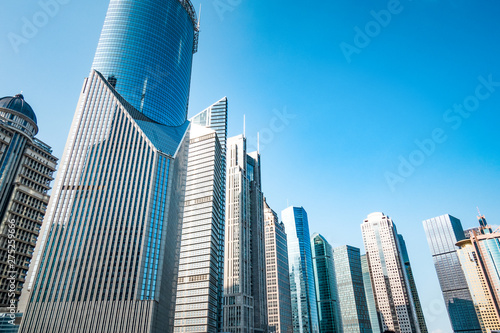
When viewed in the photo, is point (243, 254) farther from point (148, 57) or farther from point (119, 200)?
point (148, 57)

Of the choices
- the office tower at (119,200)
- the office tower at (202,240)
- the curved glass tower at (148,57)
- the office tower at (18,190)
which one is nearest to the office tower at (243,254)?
the office tower at (202,240)

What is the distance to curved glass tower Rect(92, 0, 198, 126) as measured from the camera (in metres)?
152

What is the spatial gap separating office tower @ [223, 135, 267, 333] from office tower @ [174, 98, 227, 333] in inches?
355

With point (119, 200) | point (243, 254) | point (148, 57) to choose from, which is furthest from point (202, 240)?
point (148, 57)

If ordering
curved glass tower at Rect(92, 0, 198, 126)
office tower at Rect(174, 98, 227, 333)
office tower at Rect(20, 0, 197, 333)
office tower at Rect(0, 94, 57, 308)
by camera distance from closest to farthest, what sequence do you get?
office tower at Rect(0, 94, 57, 308)
office tower at Rect(20, 0, 197, 333)
office tower at Rect(174, 98, 227, 333)
curved glass tower at Rect(92, 0, 198, 126)

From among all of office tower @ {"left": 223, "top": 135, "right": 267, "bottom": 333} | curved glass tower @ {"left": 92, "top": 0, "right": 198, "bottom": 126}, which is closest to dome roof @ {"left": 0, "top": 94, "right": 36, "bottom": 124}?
curved glass tower @ {"left": 92, "top": 0, "right": 198, "bottom": 126}

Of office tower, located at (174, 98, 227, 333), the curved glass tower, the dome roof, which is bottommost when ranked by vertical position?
office tower, located at (174, 98, 227, 333)

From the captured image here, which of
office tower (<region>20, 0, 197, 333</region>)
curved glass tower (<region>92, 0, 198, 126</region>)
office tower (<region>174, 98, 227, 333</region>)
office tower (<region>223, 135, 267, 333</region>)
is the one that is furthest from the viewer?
curved glass tower (<region>92, 0, 198, 126</region>)

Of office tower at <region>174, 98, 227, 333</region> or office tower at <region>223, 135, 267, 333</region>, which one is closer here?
office tower at <region>174, 98, 227, 333</region>

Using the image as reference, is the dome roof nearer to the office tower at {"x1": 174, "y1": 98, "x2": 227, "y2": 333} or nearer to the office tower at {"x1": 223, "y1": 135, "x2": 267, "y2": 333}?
the office tower at {"x1": 174, "y1": 98, "x2": 227, "y2": 333}

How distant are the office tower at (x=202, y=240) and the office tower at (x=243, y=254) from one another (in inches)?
355

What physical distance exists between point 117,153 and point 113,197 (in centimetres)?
1813

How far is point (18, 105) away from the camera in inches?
4636

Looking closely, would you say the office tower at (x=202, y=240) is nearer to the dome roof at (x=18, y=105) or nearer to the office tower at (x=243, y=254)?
the office tower at (x=243, y=254)
